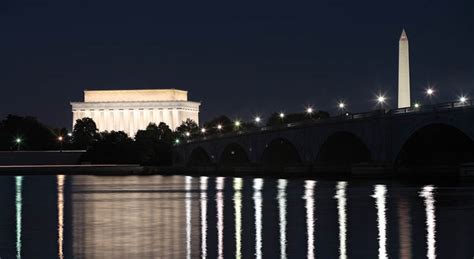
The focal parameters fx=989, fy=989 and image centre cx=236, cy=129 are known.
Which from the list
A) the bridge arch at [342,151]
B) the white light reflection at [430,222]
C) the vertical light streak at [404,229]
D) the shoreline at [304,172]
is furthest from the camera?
the bridge arch at [342,151]

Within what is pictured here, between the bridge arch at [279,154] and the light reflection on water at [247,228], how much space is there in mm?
96378

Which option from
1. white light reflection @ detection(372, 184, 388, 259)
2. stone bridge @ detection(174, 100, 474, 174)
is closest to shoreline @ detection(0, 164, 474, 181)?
stone bridge @ detection(174, 100, 474, 174)

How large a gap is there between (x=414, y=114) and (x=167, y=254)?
244ft

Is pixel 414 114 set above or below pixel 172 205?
above

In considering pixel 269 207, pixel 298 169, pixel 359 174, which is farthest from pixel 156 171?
pixel 269 207

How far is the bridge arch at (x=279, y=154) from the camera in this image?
16612cm

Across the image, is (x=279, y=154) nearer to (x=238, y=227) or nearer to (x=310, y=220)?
(x=310, y=220)

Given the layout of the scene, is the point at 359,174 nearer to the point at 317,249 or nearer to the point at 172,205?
the point at 172,205

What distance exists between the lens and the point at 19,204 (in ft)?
222

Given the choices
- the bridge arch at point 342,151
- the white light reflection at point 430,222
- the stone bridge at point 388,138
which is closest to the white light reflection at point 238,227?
the white light reflection at point 430,222

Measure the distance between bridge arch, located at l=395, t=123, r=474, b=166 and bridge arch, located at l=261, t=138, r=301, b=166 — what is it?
4977 cm

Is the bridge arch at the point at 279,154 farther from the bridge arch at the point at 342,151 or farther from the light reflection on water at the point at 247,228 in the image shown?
the light reflection on water at the point at 247,228

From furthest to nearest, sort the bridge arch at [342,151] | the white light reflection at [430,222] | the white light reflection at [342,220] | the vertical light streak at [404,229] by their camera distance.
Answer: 1. the bridge arch at [342,151]
2. the white light reflection at [342,220]
3. the white light reflection at [430,222]
4. the vertical light streak at [404,229]

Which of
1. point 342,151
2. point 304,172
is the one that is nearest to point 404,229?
point 304,172
